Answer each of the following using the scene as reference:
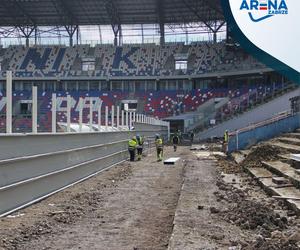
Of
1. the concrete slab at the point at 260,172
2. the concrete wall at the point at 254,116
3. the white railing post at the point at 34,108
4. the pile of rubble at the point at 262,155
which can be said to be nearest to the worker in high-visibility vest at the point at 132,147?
the pile of rubble at the point at 262,155

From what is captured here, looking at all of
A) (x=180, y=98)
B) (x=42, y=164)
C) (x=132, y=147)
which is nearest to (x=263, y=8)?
(x=42, y=164)

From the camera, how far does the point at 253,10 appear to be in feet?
37.8

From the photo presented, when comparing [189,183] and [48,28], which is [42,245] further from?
[48,28]

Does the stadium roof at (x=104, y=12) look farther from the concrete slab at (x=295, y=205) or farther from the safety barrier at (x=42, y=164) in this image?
the concrete slab at (x=295, y=205)

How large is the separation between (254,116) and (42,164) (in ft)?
145

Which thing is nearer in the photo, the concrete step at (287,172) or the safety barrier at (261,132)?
the concrete step at (287,172)

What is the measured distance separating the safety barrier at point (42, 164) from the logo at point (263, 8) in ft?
18.1

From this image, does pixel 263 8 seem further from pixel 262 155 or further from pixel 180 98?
pixel 180 98

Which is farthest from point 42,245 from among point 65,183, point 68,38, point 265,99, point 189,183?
point 68,38

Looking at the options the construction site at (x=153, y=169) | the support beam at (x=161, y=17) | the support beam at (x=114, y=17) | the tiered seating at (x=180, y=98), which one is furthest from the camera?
the support beam at (x=114, y=17)

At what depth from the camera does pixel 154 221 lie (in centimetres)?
911

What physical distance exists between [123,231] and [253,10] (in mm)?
6258

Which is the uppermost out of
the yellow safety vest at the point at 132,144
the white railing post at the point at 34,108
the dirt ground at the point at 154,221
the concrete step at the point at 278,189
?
the white railing post at the point at 34,108

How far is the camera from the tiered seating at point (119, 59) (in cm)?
6889
